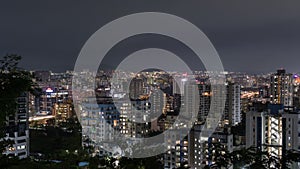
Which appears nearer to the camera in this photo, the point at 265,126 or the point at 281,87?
the point at 265,126

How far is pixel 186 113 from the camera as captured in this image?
489 inches

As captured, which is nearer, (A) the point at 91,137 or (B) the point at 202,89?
(A) the point at 91,137

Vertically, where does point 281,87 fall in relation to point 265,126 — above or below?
above

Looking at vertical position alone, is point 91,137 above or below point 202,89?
below

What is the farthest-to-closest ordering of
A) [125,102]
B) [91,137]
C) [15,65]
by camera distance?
1. [125,102]
2. [91,137]
3. [15,65]

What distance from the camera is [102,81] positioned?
1341 centimetres

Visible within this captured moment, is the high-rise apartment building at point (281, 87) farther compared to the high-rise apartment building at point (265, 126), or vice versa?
the high-rise apartment building at point (281, 87)

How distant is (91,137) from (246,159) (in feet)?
24.6

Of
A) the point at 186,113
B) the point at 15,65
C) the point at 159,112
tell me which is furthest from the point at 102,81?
the point at 15,65

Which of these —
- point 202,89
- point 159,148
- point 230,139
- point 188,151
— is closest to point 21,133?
point 159,148

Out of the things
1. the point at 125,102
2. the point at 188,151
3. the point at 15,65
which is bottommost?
the point at 188,151

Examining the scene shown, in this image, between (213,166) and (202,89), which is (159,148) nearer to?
(213,166)

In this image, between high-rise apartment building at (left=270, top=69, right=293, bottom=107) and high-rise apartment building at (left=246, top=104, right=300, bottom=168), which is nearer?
high-rise apartment building at (left=246, top=104, right=300, bottom=168)

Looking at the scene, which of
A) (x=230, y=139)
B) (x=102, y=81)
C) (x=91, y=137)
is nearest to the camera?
(x=230, y=139)
